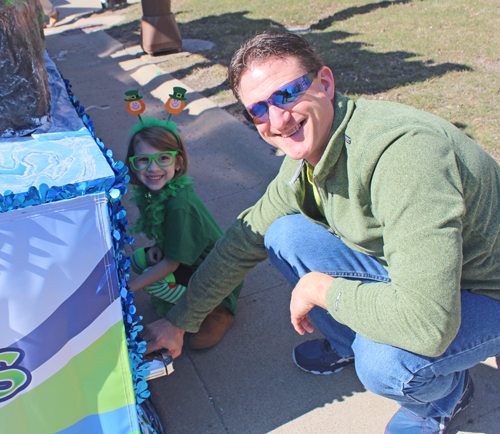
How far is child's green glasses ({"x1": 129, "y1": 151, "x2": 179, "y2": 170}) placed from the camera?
6.87ft

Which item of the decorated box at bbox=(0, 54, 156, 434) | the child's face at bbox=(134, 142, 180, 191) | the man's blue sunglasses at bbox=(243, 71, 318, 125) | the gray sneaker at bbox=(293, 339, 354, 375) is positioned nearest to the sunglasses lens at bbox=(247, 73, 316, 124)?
the man's blue sunglasses at bbox=(243, 71, 318, 125)

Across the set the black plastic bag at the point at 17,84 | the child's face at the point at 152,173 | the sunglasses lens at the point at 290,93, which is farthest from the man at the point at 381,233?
the black plastic bag at the point at 17,84

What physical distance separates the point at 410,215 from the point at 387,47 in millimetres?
5510

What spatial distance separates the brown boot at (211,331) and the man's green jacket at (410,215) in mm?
818

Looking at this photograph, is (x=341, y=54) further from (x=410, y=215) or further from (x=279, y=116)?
(x=410, y=215)

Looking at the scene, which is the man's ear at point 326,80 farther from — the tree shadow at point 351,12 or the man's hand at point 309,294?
the tree shadow at point 351,12

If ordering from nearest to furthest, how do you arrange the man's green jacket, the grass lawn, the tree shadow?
the man's green jacket
the grass lawn
the tree shadow

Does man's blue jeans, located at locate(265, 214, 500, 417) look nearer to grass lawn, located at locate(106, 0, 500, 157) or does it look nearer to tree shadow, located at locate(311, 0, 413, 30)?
grass lawn, located at locate(106, 0, 500, 157)

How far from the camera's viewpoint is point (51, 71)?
3461 millimetres

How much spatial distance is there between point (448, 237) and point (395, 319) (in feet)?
0.85

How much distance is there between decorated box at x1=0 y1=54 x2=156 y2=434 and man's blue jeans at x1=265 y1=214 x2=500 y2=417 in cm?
63

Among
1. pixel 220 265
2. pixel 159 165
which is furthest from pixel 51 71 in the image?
pixel 220 265

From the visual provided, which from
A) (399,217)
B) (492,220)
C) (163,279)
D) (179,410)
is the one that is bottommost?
(179,410)

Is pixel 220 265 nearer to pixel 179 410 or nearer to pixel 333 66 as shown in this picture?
pixel 179 410
